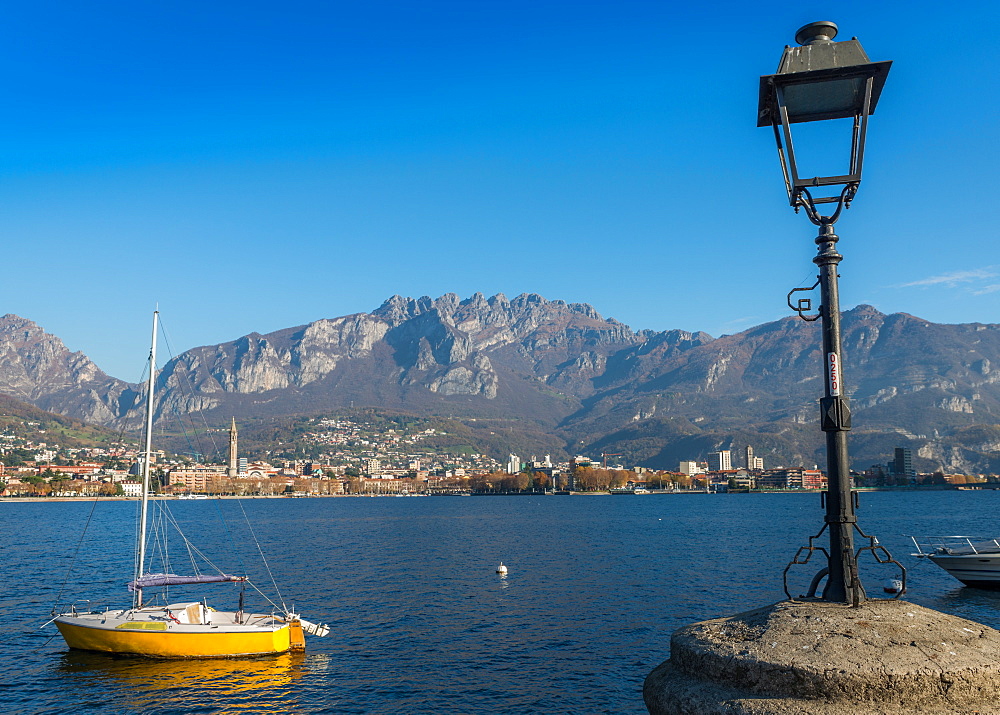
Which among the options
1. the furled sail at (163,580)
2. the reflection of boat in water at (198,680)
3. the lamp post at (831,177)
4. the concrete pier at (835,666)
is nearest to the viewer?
the concrete pier at (835,666)

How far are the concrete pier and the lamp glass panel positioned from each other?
19.4 feet

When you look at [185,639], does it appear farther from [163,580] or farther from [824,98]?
[824,98]

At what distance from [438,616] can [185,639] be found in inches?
627

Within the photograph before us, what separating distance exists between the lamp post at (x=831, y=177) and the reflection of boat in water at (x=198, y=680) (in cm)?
2671

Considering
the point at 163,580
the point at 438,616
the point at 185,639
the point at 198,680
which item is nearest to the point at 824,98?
the point at 198,680

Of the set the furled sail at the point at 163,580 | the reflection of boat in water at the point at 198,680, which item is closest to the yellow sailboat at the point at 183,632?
the reflection of boat in water at the point at 198,680

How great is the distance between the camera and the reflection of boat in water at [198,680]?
30266mm

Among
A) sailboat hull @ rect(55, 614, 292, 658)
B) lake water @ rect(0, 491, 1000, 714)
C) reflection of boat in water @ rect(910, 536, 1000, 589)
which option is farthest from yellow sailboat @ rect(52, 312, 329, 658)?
reflection of boat in water @ rect(910, 536, 1000, 589)

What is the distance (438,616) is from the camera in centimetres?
4741

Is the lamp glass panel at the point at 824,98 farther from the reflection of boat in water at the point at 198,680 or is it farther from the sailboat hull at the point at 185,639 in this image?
the sailboat hull at the point at 185,639

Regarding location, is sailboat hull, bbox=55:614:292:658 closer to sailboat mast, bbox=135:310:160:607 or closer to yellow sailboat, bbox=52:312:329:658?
yellow sailboat, bbox=52:312:329:658

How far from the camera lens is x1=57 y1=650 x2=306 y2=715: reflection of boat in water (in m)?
30.3

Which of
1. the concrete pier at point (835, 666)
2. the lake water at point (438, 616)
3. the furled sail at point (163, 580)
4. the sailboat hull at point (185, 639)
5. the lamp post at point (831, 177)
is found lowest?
the lake water at point (438, 616)

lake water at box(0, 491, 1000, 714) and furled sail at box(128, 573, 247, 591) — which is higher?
furled sail at box(128, 573, 247, 591)
